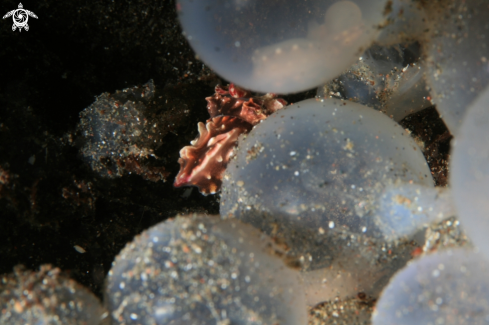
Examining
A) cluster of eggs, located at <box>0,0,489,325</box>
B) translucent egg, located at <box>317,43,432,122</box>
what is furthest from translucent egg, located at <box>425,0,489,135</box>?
translucent egg, located at <box>317,43,432,122</box>

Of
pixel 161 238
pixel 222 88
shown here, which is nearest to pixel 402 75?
pixel 222 88

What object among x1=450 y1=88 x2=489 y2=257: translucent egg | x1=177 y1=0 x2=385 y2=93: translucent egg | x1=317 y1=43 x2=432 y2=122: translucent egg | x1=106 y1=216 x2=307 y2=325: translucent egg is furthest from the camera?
x1=317 y1=43 x2=432 y2=122: translucent egg

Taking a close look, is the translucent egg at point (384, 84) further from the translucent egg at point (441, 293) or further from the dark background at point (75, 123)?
the translucent egg at point (441, 293)

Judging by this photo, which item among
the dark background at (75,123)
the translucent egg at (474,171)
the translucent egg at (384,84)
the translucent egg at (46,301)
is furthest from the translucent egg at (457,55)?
the translucent egg at (46,301)

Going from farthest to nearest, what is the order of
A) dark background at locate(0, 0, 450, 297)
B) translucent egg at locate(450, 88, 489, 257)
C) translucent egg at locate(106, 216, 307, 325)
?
dark background at locate(0, 0, 450, 297), translucent egg at locate(106, 216, 307, 325), translucent egg at locate(450, 88, 489, 257)

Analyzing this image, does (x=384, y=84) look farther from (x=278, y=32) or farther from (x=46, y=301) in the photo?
(x=46, y=301)

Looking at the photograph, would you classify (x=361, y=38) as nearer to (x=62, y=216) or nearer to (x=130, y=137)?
(x=130, y=137)

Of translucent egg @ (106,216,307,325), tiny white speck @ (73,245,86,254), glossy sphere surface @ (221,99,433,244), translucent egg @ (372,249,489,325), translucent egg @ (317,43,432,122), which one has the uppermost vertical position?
translucent egg @ (317,43,432,122)

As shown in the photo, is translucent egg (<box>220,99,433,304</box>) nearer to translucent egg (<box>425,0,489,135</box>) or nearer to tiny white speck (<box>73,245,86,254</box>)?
translucent egg (<box>425,0,489,135</box>)
